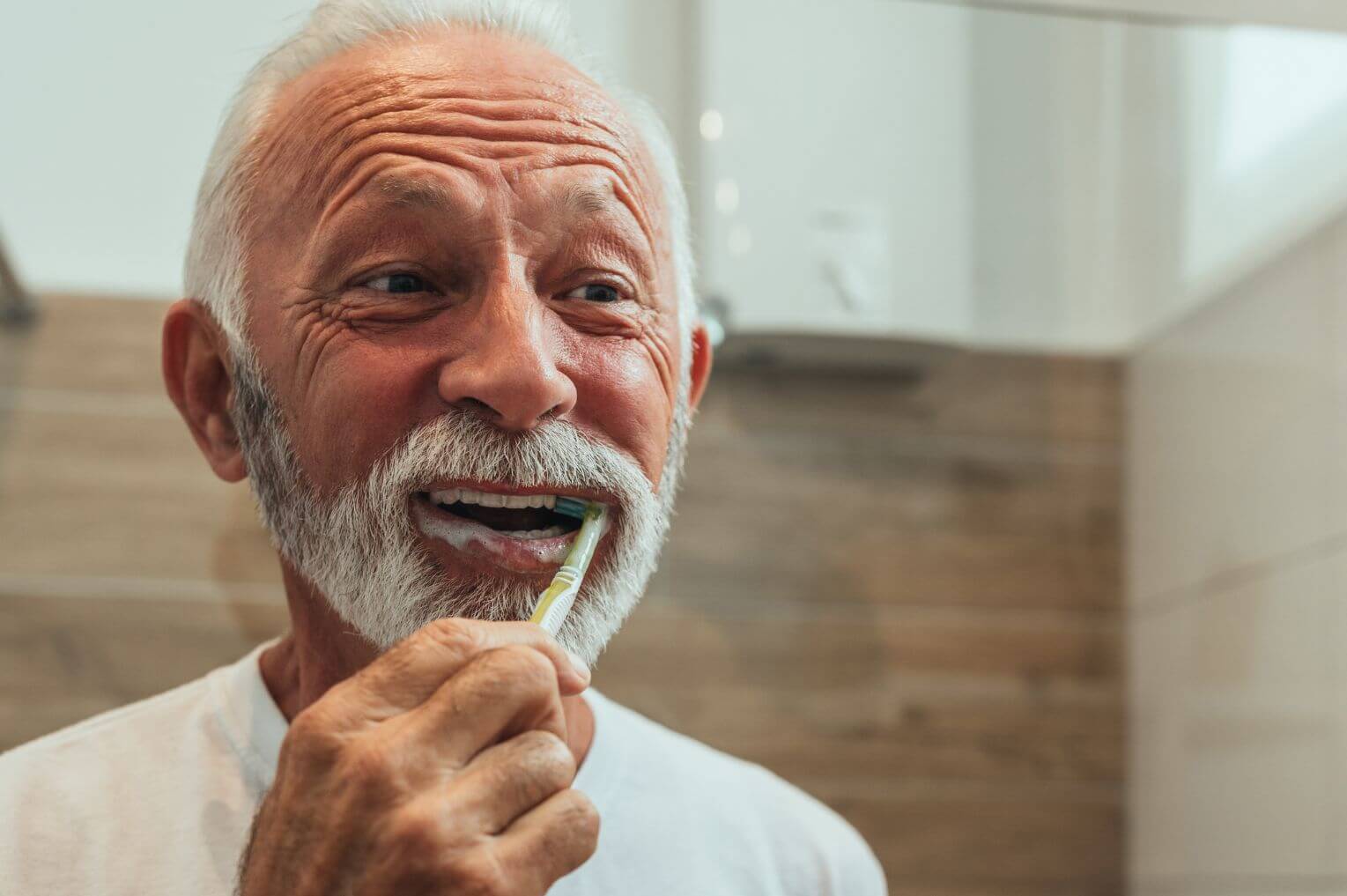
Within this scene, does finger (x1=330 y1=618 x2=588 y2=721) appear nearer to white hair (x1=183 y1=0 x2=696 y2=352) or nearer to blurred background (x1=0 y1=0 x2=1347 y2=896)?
white hair (x1=183 y1=0 x2=696 y2=352)

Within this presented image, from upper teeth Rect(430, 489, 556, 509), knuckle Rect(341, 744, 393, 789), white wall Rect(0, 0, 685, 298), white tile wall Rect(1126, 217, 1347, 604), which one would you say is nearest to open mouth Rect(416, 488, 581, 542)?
upper teeth Rect(430, 489, 556, 509)

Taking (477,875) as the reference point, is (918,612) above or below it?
below

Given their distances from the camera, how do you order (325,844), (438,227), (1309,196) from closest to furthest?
(325,844) → (438,227) → (1309,196)

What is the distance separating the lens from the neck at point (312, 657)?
0.81 m

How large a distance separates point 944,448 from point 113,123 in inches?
32.2

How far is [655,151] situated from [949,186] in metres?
0.48

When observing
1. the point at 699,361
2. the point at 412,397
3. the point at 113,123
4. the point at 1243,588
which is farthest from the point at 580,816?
the point at 1243,588

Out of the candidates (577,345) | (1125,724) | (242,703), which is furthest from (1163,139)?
(242,703)

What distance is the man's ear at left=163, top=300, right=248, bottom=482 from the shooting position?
32.9 inches

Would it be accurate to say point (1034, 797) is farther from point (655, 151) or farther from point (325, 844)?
point (325, 844)

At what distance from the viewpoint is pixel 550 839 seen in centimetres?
52

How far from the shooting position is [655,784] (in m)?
0.88

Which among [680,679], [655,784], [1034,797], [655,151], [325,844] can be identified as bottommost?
[1034,797]

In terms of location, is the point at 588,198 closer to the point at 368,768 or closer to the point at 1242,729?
the point at 368,768
